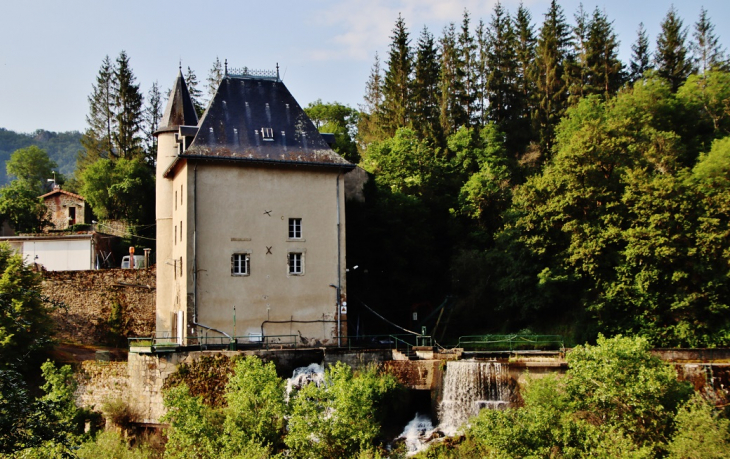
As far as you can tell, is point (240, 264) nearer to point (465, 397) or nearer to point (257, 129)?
point (257, 129)

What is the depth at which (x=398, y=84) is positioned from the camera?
60375 millimetres

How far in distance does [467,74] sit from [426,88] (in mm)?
3295

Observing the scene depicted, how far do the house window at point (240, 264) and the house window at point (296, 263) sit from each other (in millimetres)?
1963

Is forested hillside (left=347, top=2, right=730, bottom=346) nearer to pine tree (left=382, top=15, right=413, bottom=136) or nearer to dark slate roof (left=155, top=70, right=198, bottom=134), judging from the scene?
pine tree (left=382, top=15, right=413, bottom=136)

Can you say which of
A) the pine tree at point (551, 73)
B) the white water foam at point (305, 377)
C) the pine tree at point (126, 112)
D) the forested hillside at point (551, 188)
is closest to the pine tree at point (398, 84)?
the forested hillside at point (551, 188)

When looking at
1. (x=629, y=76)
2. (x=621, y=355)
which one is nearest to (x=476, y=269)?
(x=621, y=355)

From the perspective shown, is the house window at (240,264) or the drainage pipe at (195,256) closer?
the drainage pipe at (195,256)

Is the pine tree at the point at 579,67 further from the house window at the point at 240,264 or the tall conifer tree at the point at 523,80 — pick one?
the house window at the point at 240,264

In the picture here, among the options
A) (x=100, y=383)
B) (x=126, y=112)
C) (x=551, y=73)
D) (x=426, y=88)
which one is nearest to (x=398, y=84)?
(x=426, y=88)

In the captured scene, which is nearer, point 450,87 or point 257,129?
point 257,129

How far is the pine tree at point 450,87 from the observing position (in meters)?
57.2

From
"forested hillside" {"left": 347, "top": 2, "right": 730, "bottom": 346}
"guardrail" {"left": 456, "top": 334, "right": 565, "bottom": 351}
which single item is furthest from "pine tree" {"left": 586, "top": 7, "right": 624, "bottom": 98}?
"guardrail" {"left": 456, "top": 334, "right": 565, "bottom": 351}

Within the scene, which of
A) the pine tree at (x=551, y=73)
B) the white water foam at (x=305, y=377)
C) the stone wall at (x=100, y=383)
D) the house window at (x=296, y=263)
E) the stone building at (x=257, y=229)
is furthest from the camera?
the pine tree at (x=551, y=73)

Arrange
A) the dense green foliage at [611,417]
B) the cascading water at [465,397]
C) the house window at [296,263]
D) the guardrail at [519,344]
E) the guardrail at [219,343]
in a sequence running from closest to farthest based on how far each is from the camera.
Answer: the dense green foliage at [611,417], the cascading water at [465,397], the guardrail at [219,343], the guardrail at [519,344], the house window at [296,263]
